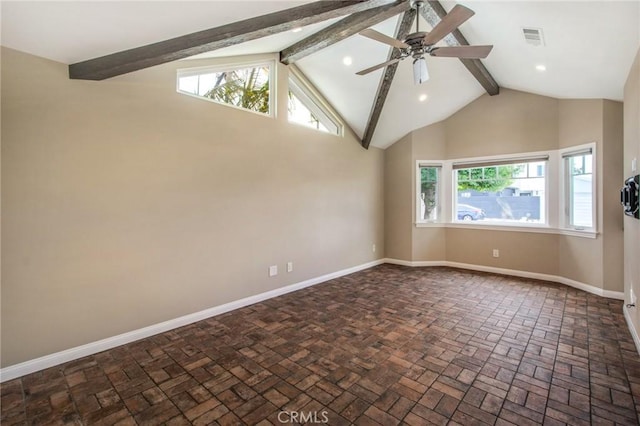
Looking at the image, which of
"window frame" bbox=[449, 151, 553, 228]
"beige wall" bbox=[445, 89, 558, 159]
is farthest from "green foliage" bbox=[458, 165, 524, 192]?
"beige wall" bbox=[445, 89, 558, 159]

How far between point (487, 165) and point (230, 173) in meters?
4.47

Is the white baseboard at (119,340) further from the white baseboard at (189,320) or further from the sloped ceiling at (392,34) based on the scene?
the sloped ceiling at (392,34)

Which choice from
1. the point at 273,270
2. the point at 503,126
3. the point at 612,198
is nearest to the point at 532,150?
the point at 503,126

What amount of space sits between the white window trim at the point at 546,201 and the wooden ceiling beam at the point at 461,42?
1202 millimetres

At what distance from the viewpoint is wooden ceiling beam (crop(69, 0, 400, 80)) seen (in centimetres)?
230

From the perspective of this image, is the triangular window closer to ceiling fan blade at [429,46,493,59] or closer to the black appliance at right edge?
ceiling fan blade at [429,46,493,59]

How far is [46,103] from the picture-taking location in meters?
2.29

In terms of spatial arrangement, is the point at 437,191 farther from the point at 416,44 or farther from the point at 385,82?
the point at 416,44

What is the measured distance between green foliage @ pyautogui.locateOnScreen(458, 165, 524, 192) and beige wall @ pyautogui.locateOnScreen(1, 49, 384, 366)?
3.35 meters

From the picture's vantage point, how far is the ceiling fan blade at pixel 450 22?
2080mm

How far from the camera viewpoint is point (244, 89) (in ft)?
12.2

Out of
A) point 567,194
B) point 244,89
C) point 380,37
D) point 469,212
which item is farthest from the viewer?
point 469,212

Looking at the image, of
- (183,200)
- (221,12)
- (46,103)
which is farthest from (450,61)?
(46,103)

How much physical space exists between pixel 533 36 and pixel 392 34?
152cm
